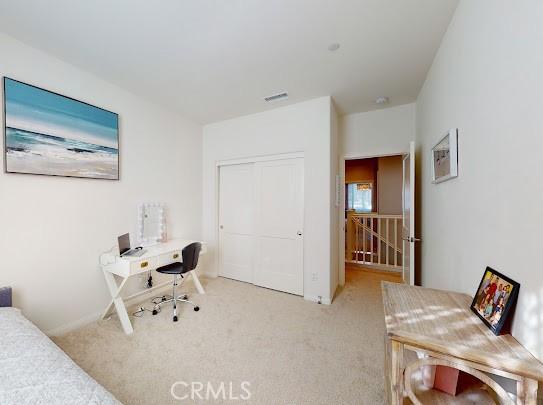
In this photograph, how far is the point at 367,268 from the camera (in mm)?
4340

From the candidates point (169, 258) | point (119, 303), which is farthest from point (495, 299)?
point (119, 303)

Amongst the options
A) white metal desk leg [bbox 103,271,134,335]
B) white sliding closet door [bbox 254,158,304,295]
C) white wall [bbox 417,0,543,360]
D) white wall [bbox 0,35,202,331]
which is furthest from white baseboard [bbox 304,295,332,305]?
white wall [bbox 0,35,202,331]

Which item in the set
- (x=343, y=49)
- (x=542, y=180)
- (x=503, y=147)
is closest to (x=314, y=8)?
(x=343, y=49)

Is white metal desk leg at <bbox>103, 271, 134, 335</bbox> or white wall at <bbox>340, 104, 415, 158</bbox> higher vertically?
white wall at <bbox>340, 104, 415, 158</bbox>

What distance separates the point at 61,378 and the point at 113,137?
239 cm

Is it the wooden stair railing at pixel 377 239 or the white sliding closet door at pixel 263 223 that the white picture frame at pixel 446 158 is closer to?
the white sliding closet door at pixel 263 223

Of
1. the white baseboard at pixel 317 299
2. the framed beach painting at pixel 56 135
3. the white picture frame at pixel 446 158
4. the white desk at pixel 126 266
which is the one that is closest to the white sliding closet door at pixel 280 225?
the white baseboard at pixel 317 299

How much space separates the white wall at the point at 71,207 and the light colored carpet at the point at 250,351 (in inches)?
16.4

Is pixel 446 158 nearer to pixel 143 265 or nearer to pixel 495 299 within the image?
pixel 495 299

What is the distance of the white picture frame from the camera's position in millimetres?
1519

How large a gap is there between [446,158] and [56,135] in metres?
3.44

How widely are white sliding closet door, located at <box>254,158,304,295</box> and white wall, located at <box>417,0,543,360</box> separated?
5.47 ft

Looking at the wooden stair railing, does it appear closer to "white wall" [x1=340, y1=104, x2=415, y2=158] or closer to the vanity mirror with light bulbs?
"white wall" [x1=340, y1=104, x2=415, y2=158]

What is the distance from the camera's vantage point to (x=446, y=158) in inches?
67.1
